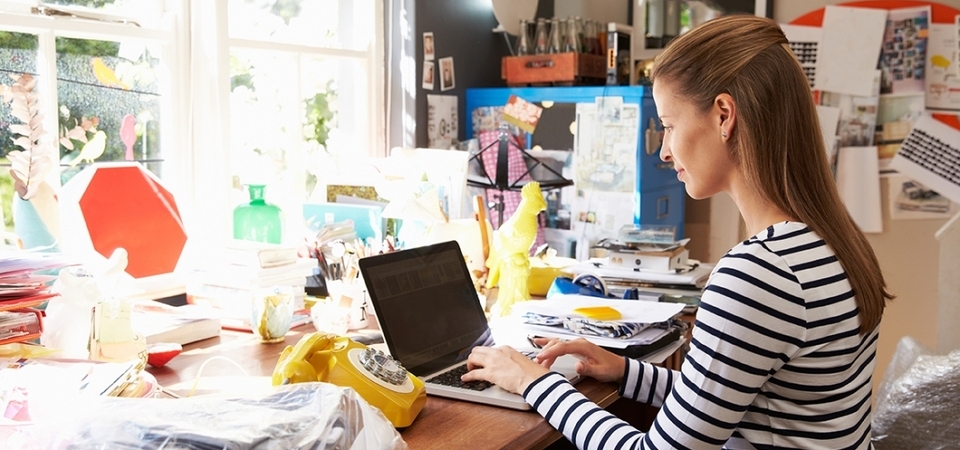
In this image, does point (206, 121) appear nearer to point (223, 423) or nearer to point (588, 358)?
point (588, 358)

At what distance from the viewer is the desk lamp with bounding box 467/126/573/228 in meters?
3.07

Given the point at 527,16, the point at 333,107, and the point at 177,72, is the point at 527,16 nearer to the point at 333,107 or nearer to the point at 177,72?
the point at 333,107

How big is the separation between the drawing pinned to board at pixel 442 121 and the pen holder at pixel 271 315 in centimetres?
128

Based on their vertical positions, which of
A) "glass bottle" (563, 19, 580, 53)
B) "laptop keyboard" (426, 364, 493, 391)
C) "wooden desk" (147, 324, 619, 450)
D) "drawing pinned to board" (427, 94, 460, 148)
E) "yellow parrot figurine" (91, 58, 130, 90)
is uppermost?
"glass bottle" (563, 19, 580, 53)

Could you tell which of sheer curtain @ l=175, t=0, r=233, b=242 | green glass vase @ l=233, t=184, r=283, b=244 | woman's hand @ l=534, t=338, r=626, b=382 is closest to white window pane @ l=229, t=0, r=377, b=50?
sheer curtain @ l=175, t=0, r=233, b=242

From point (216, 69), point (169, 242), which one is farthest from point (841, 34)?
point (169, 242)

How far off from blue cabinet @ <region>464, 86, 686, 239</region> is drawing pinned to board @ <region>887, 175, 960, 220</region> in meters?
0.83

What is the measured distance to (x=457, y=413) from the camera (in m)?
1.41

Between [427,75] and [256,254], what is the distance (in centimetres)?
115

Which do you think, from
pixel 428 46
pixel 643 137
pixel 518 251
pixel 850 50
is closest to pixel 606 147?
pixel 643 137

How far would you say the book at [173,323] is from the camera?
177cm

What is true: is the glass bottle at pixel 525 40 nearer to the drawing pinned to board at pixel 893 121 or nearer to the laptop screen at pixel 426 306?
the drawing pinned to board at pixel 893 121

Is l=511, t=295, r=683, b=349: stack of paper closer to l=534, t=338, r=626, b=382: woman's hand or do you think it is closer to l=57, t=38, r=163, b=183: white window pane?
l=534, t=338, r=626, b=382: woman's hand

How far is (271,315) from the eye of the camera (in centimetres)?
184
